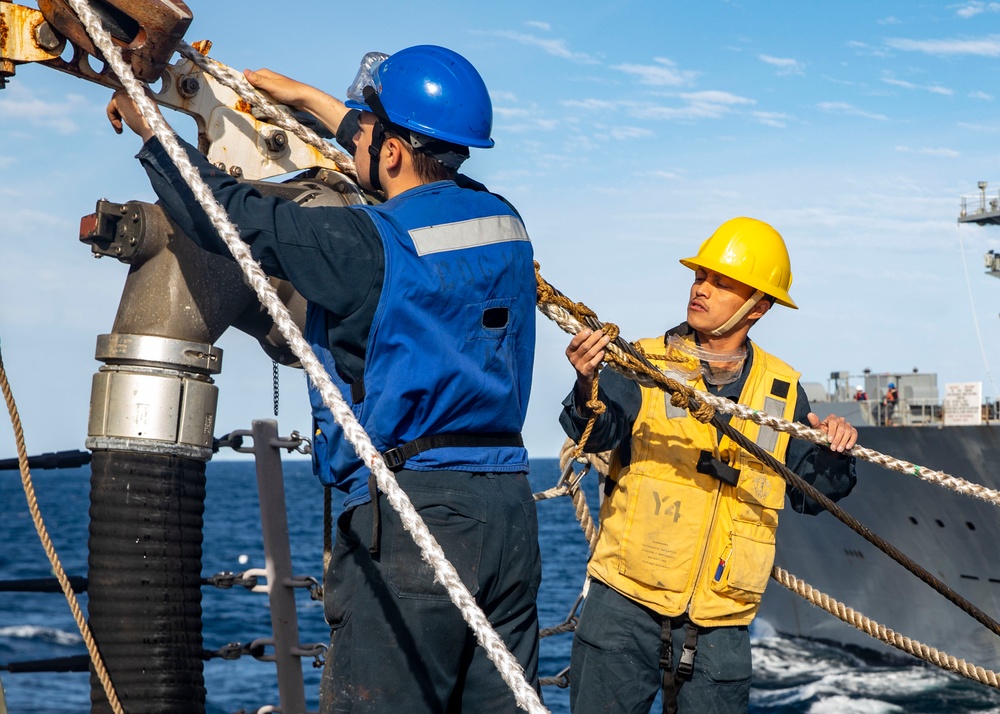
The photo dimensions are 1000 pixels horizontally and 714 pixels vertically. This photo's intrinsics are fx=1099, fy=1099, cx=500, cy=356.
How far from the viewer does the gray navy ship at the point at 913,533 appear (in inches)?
601

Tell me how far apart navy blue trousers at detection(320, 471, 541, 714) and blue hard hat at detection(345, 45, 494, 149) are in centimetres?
89

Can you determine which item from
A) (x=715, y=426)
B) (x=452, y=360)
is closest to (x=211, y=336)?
(x=452, y=360)

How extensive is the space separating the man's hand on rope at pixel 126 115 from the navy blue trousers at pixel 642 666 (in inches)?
85.2

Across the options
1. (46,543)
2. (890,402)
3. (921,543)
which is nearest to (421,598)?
(46,543)

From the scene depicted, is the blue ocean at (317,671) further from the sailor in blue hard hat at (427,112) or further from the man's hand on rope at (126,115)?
the sailor in blue hard hat at (427,112)

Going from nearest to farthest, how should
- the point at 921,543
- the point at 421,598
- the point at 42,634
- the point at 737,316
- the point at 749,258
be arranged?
1. the point at 421,598
2. the point at 737,316
3. the point at 749,258
4. the point at 921,543
5. the point at 42,634

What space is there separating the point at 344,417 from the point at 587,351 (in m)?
1.19

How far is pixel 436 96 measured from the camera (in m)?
2.84

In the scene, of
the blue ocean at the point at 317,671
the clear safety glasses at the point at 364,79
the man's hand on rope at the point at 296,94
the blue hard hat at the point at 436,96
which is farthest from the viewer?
the blue ocean at the point at 317,671

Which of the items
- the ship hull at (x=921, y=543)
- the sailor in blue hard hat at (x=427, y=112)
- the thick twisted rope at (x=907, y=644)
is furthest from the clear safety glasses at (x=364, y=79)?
the ship hull at (x=921, y=543)

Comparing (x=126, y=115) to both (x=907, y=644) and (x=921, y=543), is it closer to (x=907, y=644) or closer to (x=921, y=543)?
(x=907, y=644)

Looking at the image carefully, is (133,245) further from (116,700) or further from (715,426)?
(715,426)

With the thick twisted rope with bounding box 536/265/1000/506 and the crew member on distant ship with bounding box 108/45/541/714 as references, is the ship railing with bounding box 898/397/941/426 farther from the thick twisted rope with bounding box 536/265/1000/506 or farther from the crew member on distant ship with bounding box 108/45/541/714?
the crew member on distant ship with bounding box 108/45/541/714

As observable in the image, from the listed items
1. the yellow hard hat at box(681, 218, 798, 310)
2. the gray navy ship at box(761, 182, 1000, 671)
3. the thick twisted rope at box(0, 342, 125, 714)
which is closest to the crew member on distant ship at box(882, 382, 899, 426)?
the gray navy ship at box(761, 182, 1000, 671)
